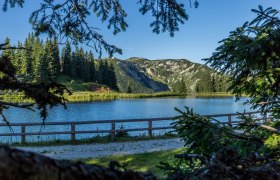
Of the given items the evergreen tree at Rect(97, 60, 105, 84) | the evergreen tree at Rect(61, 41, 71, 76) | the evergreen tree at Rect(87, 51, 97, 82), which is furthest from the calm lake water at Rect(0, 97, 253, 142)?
the evergreen tree at Rect(97, 60, 105, 84)

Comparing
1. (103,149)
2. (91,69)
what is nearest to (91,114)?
(103,149)

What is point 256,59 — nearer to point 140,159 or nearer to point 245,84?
point 245,84

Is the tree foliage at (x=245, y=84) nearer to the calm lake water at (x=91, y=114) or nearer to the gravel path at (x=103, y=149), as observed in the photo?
the gravel path at (x=103, y=149)

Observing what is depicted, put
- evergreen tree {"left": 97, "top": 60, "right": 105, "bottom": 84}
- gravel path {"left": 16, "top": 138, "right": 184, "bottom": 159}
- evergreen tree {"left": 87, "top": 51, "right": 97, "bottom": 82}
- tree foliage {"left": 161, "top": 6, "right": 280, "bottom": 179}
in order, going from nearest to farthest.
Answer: tree foliage {"left": 161, "top": 6, "right": 280, "bottom": 179}, gravel path {"left": 16, "top": 138, "right": 184, "bottom": 159}, evergreen tree {"left": 87, "top": 51, "right": 97, "bottom": 82}, evergreen tree {"left": 97, "top": 60, "right": 105, "bottom": 84}

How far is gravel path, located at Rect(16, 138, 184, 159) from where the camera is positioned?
14.5 m

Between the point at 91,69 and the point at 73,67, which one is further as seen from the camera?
Result: the point at 91,69

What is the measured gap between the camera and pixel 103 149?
1573 centimetres

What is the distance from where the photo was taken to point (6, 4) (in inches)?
177

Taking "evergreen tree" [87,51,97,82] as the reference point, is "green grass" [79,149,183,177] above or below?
below

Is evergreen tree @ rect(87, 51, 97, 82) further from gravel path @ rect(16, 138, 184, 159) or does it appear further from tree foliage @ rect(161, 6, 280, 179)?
tree foliage @ rect(161, 6, 280, 179)

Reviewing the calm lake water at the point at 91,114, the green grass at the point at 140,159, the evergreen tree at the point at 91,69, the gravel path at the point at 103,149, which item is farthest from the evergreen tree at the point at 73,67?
the green grass at the point at 140,159

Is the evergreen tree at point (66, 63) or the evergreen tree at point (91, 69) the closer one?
the evergreen tree at point (66, 63)

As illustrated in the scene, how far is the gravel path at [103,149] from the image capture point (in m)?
14.5

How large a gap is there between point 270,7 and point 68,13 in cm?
264
